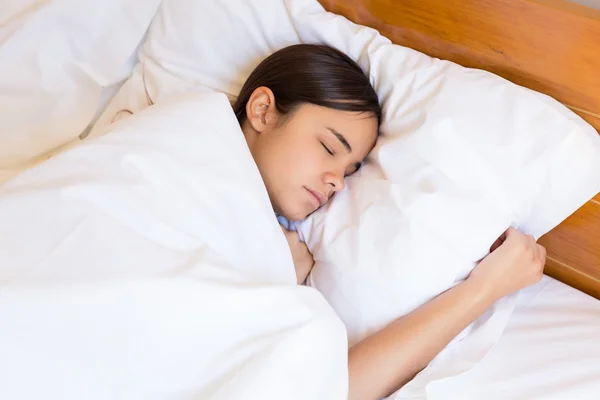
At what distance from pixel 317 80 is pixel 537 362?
2.06 ft

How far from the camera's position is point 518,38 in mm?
969

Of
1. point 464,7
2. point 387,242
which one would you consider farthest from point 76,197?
point 464,7

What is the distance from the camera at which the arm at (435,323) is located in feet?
2.88

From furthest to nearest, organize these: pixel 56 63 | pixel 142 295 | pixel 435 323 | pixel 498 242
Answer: pixel 56 63 → pixel 498 242 → pixel 435 323 → pixel 142 295

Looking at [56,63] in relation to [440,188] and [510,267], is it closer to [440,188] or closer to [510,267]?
[440,188]

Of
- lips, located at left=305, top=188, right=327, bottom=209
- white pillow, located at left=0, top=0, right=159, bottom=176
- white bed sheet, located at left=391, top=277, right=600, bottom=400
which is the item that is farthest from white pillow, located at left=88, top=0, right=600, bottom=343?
white pillow, located at left=0, top=0, right=159, bottom=176

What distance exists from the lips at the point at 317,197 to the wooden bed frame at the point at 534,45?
36 centimetres

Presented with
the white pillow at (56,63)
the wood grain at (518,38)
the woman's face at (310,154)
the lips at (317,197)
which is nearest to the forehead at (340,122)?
the woman's face at (310,154)

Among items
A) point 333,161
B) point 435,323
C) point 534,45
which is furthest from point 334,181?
point 534,45

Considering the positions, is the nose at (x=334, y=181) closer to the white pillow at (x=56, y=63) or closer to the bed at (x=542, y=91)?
the bed at (x=542, y=91)

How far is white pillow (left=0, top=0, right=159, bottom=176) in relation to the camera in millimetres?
1192

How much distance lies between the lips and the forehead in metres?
0.11

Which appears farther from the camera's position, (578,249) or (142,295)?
(578,249)

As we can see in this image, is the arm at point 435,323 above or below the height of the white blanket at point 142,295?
below
